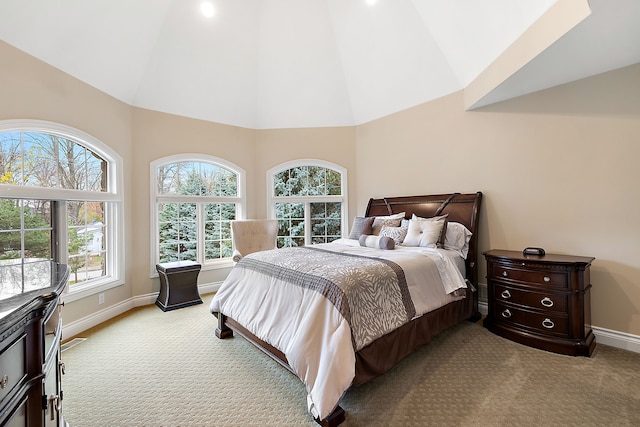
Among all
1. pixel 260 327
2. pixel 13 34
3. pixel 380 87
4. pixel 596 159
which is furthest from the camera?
pixel 380 87

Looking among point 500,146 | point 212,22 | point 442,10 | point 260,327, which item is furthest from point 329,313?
point 212,22

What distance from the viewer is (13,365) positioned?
0.84 metres

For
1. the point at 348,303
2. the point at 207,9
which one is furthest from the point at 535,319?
the point at 207,9

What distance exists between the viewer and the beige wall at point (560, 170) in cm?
261

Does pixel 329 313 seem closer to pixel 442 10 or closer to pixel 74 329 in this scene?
pixel 74 329

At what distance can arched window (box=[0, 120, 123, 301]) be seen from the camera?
2.70 meters

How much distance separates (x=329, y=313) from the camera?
1889 mm

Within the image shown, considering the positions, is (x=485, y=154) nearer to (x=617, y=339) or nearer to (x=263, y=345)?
(x=617, y=339)

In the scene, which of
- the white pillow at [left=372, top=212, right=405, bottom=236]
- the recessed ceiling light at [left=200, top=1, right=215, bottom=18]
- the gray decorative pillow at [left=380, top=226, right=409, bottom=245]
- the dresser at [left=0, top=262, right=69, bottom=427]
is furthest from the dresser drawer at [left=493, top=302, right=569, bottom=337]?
the recessed ceiling light at [left=200, top=1, right=215, bottom=18]

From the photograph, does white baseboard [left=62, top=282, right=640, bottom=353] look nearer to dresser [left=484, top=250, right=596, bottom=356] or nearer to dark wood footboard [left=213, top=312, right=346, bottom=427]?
dresser [left=484, top=250, right=596, bottom=356]

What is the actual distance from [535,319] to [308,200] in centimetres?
348

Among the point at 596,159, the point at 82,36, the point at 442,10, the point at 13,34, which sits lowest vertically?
Result: the point at 596,159

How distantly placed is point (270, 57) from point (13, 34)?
2.75 m

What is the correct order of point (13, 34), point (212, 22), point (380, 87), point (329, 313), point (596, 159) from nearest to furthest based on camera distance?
point (329, 313) → point (13, 34) → point (596, 159) → point (212, 22) → point (380, 87)
